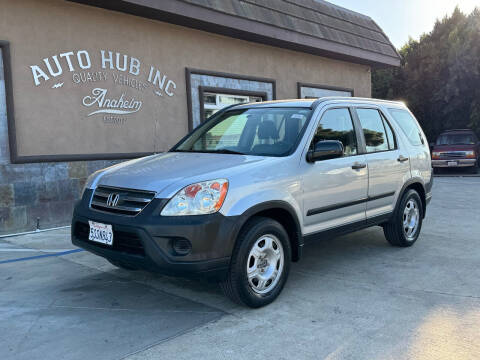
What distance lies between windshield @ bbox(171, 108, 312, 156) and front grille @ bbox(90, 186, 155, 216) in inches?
42.6

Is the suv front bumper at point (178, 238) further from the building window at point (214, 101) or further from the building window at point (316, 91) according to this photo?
the building window at point (316, 91)

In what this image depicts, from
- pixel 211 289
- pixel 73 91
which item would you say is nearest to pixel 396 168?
pixel 211 289

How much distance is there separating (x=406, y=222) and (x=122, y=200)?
150 inches

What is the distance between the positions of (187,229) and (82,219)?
1.15 metres

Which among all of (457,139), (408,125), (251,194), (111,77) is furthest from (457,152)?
(251,194)

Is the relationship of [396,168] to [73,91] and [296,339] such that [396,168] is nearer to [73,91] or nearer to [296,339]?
[296,339]

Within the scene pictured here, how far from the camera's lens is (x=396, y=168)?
5.59m

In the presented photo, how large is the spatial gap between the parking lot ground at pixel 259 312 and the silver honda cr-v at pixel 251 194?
40 centimetres

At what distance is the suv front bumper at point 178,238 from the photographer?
3484 mm

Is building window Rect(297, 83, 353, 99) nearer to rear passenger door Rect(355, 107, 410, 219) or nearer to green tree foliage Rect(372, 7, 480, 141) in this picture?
rear passenger door Rect(355, 107, 410, 219)

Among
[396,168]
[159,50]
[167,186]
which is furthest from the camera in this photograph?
[159,50]

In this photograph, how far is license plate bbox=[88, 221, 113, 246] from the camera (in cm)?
378

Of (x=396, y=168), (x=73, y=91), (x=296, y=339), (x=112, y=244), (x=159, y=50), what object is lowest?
(x=296, y=339)

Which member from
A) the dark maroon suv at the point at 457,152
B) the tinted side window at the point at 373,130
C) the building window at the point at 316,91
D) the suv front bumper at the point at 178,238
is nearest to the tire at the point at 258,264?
the suv front bumper at the point at 178,238
